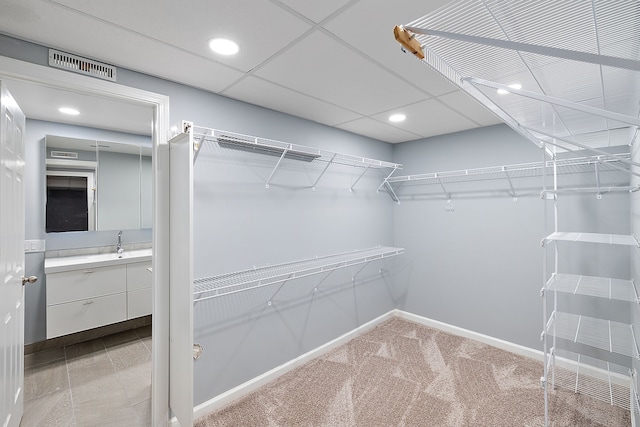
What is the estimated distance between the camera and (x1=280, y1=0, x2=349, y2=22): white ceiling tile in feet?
3.63

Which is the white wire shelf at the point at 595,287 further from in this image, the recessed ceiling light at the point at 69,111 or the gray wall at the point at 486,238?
the recessed ceiling light at the point at 69,111

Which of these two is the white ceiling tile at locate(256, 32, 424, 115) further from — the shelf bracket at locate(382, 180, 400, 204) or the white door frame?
the shelf bracket at locate(382, 180, 400, 204)

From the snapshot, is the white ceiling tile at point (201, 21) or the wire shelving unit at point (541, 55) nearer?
the wire shelving unit at point (541, 55)

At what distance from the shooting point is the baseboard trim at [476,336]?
8.48ft

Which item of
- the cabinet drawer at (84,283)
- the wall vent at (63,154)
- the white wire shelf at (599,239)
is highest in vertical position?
the wall vent at (63,154)

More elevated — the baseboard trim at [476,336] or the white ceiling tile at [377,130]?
the white ceiling tile at [377,130]

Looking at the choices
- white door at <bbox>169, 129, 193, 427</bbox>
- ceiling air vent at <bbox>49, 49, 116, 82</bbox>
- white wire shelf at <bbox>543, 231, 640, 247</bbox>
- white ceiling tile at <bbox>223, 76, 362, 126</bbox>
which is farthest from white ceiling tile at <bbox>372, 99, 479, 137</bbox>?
ceiling air vent at <bbox>49, 49, 116, 82</bbox>

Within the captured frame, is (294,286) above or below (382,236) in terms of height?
below

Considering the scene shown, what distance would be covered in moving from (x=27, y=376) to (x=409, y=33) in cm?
356

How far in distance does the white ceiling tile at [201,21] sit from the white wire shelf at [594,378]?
2.98 meters

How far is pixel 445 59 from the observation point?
102 cm

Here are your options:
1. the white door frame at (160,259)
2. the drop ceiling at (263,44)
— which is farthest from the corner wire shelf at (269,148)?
the drop ceiling at (263,44)

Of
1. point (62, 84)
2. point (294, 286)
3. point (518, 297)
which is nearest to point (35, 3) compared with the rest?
point (62, 84)

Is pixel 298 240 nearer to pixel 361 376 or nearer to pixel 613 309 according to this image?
pixel 361 376
